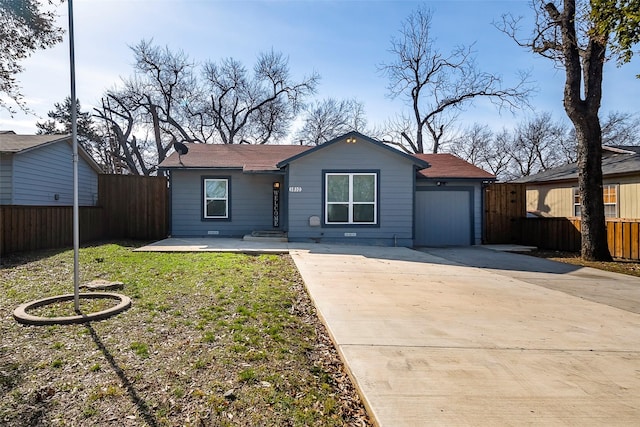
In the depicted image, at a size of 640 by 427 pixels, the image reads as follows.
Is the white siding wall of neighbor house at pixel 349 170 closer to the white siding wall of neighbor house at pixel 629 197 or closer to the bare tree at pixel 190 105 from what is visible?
the white siding wall of neighbor house at pixel 629 197

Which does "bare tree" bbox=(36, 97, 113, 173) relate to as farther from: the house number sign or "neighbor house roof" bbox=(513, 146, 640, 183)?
"neighbor house roof" bbox=(513, 146, 640, 183)

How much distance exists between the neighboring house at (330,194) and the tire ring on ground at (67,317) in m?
6.89

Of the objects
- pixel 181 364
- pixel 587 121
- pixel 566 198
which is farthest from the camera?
pixel 566 198

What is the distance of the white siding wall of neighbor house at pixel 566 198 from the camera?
40.3 feet

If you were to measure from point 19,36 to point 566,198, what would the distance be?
18720 mm

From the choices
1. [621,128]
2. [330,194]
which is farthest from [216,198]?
[621,128]

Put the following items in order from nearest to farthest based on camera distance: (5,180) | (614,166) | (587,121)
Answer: (587,121) → (5,180) → (614,166)

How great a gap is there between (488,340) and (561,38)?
439 inches

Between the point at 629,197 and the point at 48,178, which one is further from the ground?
the point at 48,178

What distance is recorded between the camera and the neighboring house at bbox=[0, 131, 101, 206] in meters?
11.1

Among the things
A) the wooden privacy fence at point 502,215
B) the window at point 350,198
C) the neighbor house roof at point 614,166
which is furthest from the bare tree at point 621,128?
the window at point 350,198

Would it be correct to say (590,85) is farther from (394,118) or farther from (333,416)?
(394,118)

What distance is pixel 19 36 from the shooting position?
6863 mm

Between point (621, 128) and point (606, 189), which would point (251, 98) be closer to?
point (606, 189)
